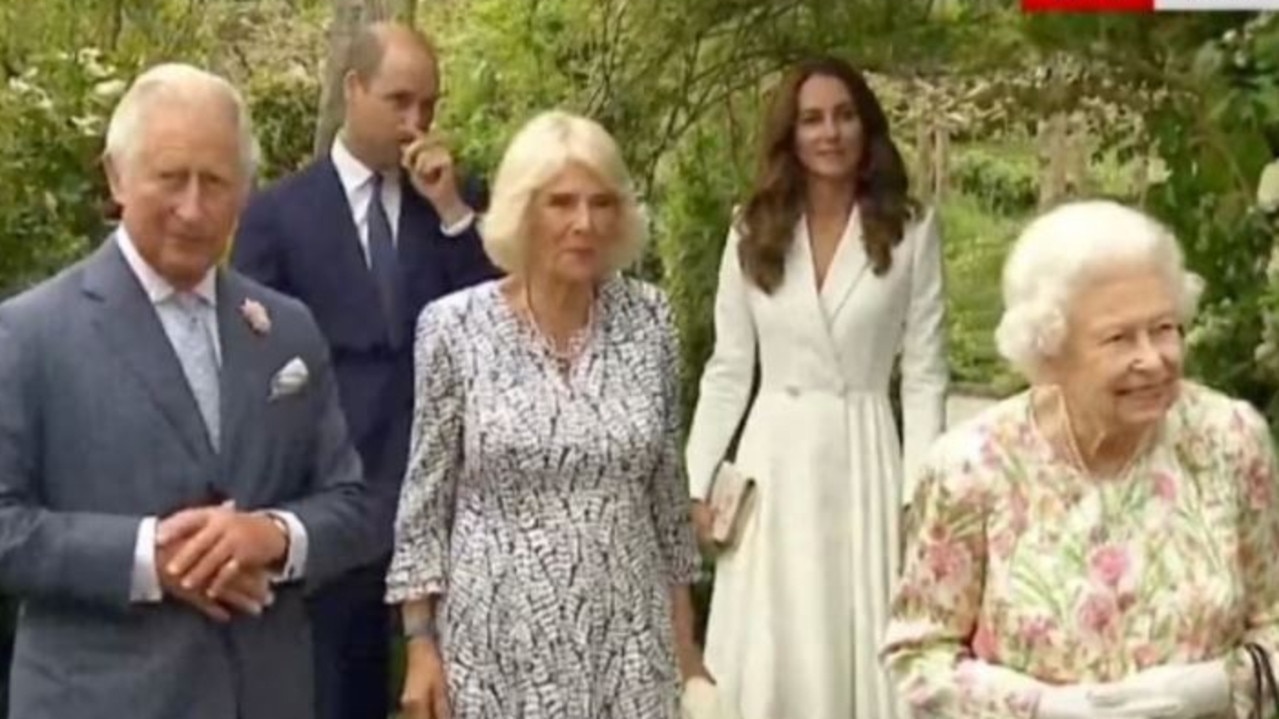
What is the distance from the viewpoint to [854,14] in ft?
26.7

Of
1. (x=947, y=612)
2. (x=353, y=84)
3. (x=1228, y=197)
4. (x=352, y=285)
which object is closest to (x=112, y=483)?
(x=947, y=612)

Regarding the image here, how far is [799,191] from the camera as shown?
5949mm

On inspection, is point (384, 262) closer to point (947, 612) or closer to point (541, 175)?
point (541, 175)

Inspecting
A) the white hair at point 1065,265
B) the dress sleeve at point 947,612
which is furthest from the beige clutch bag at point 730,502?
the white hair at point 1065,265

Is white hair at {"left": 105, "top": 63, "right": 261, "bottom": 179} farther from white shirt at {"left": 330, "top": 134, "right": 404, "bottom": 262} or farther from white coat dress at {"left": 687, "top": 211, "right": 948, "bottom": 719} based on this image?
white coat dress at {"left": 687, "top": 211, "right": 948, "bottom": 719}

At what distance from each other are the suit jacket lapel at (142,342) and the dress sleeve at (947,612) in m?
0.99

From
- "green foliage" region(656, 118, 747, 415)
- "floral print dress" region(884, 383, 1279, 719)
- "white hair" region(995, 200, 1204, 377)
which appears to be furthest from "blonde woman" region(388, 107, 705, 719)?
"green foliage" region(656, 118, 747, 415)

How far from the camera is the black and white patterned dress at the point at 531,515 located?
15.3 ft

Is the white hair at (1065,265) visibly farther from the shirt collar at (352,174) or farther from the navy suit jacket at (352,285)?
the shirt collar at (352,174)

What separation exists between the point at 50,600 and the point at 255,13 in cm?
1196

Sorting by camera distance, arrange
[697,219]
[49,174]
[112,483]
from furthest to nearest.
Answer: [697,219] → [49,174] → [112,483]

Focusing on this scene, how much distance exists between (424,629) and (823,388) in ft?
4.60

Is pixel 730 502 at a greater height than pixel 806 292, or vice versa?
pixel 806 292

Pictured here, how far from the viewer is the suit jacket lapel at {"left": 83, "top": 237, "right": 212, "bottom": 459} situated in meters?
4.00
